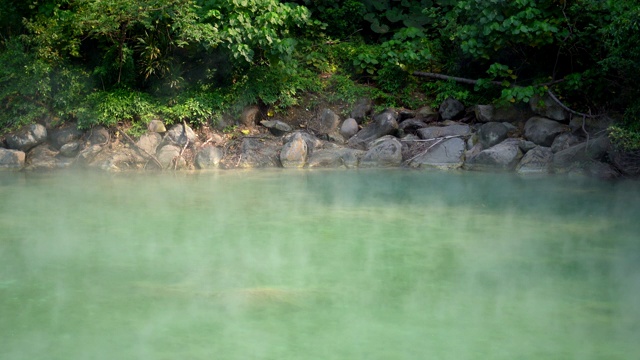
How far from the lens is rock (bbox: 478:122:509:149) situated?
8.95m

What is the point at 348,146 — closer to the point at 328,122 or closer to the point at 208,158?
the point at 328,122

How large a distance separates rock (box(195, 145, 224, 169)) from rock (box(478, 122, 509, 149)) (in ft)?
11.3

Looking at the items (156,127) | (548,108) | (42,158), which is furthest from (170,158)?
(548,108)

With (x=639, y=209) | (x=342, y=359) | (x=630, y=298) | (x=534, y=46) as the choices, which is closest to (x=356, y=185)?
(x=639, y=209)

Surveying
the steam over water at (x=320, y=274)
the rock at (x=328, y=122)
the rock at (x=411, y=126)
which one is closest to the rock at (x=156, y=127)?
the rock at (x=328, y=122)

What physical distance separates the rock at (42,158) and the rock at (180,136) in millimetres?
1464

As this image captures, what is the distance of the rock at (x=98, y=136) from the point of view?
9.16 meters

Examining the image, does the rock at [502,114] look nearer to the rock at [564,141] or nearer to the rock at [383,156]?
the rock at [564,141]

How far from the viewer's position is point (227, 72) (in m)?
9.74

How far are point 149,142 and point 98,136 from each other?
0.73 metres

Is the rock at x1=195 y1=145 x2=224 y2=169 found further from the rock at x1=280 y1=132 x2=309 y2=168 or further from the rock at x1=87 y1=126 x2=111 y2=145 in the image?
the rock at x1=87 y1=126 x2=111 y2=145

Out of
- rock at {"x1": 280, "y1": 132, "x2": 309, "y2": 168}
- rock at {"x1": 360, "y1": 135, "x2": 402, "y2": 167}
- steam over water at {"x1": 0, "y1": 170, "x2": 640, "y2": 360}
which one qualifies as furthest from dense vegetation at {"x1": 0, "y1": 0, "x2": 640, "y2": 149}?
steam over water at {"x1": 0, "y1": 170, "x2": 640, "y2": 360}

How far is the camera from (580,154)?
8.19 m

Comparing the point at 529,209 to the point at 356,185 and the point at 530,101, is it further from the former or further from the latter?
the point at 530,101
